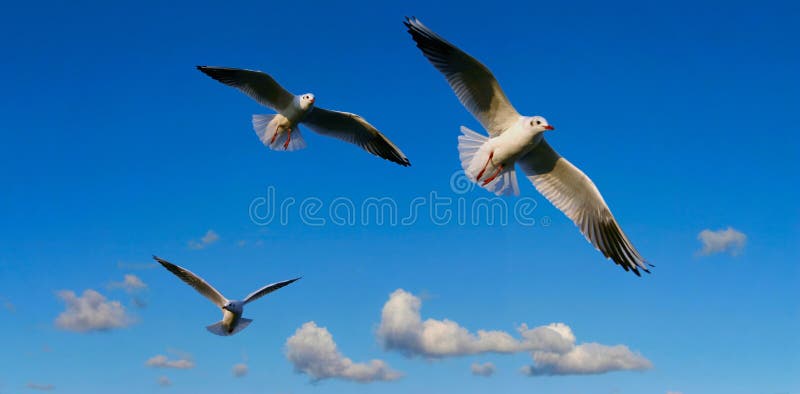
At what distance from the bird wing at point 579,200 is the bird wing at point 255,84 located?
159 inches

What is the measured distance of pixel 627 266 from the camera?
9750 mm

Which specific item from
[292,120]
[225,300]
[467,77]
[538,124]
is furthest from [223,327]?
[538,124]

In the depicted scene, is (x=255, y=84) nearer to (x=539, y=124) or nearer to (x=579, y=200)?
(x=539, y=124)

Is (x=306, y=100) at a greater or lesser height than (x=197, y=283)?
greater

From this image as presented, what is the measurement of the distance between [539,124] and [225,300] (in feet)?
19.6

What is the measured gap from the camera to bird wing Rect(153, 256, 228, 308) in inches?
486

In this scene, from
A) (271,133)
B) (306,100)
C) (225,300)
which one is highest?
(306,100)

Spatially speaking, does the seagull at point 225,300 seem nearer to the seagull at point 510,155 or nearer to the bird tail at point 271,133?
the bird tail at point 271,133

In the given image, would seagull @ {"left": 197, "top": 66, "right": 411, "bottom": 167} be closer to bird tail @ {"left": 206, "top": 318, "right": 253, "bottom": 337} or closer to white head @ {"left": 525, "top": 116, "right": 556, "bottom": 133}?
bird tail @ {"left": 206, "top": 318, "right": 253, "bottom": 337}

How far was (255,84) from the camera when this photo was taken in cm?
1206

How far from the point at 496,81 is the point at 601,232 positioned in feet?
7.75

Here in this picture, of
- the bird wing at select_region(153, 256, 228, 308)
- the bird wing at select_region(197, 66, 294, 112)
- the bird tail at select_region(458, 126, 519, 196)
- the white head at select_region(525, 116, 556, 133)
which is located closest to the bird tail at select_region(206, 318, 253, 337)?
the bird wing at select_region(153, 256, 228, 308)

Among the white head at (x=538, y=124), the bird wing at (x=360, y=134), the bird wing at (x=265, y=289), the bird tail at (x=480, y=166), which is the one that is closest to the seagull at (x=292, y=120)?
the bird wing at (x=360, y=134)

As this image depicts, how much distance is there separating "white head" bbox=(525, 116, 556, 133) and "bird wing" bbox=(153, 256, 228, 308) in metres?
5.83
